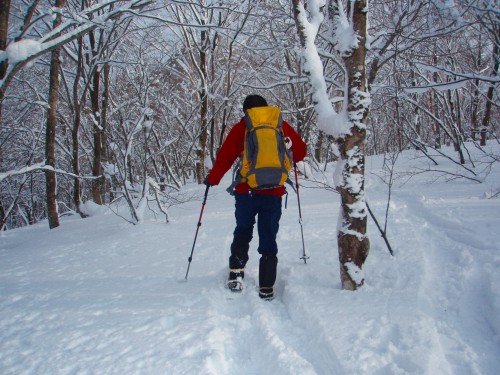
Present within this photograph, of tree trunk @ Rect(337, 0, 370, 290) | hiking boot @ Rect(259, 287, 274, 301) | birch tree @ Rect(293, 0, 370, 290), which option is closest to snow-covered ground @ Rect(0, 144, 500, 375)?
hiking boot @ Rect(259, 287, 274, 301)

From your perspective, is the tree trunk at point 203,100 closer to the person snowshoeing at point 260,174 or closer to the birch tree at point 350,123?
the person snowshoeing at point 260,174

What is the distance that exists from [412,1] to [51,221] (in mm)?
8978

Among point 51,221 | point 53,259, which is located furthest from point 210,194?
point 53,259

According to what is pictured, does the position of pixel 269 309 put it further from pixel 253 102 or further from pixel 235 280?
pixel 253 102

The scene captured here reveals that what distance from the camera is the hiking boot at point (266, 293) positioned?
3078mm

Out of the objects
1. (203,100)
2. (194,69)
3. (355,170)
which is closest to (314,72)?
(355,170)

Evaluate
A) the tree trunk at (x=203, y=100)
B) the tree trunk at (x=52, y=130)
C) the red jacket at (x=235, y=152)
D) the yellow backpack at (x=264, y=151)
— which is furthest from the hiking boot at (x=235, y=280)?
the tree trunk at (x=203, y=100)

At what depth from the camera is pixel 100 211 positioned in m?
8.43

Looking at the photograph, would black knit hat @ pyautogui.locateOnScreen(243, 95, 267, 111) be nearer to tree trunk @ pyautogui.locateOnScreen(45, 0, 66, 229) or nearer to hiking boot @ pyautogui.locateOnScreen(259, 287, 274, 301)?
hiking boot @ pyautogui.locateOnScreen(259, 287, 274, 301)

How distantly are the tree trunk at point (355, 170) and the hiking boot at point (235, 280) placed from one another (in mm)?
996

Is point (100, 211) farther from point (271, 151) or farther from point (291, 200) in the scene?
point (271, 151)

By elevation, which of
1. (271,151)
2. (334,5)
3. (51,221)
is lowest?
(51,221)

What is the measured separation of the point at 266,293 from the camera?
10.1 feet

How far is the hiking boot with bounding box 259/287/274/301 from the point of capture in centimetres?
308
